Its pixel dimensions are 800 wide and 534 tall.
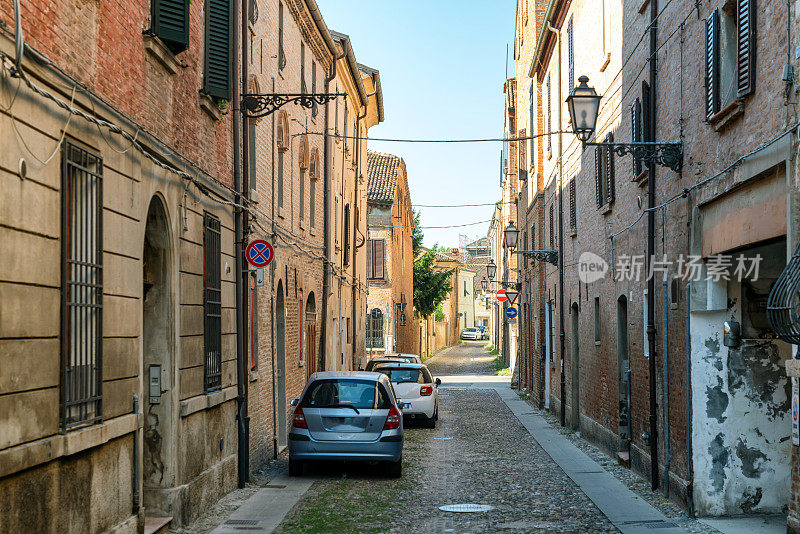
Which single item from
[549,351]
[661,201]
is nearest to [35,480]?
[661,201]

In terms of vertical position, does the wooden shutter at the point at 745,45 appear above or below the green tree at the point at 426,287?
above

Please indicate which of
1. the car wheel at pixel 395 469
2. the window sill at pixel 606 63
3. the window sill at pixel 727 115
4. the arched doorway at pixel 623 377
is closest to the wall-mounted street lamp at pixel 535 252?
the window sill at pixel 606 63

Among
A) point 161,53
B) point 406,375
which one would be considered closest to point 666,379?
point 161,53

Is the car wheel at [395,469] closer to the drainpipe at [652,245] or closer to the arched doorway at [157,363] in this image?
the drainpipe at [652,245]

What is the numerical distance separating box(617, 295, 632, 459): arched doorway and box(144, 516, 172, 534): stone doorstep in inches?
306

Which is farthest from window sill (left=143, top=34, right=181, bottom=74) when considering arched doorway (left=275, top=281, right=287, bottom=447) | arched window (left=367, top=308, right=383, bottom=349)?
arched window (left=367, top=308, right=383, bottom=349)

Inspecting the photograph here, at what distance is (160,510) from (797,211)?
6729mm

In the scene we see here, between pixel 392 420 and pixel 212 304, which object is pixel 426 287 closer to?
pixel 392 420

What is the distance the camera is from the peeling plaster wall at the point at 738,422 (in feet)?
32.1

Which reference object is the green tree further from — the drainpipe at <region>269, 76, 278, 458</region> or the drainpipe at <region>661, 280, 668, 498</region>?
the drainpipe at <region>661, 280, 668, 498</region>

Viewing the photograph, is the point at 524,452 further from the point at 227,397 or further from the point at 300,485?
the point at 227,397

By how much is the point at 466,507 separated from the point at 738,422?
336 centimetres

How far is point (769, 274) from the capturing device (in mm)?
9531

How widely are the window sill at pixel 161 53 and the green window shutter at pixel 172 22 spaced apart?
0.05 m
